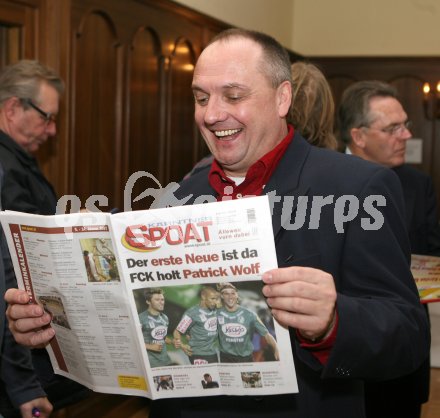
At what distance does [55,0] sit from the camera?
3406 millimetres

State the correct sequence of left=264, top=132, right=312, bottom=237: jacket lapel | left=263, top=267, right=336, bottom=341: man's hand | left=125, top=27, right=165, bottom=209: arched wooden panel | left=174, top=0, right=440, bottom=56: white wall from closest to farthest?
left=263, top=267, right=336, bottom=341: man's hand, left=264, top=132, right=312, bottom=237: jacket lapel, left=125, top=27, right=165, bottom=209: arched wooden panel, left=174, top=0, right=440, bottom=56: white wall

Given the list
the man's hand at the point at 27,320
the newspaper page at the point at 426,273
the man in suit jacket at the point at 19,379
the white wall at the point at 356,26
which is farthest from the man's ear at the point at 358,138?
the white wall at the point at 356,26

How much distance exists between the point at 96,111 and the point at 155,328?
8.71 ft

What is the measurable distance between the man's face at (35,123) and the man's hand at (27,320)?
1.63 metres

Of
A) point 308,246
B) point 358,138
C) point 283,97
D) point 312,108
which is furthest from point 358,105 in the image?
point 308,246

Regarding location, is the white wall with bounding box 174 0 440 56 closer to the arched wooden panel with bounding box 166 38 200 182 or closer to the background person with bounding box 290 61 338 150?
the arched wooden panel with bounding box 166 38 200 182

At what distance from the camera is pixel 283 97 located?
167cm

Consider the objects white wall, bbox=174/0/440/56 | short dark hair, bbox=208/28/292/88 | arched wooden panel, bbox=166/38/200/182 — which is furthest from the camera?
white wall, bbox=174/0/440/56

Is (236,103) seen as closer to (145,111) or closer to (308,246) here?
(308,246)

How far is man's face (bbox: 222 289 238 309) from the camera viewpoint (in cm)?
128

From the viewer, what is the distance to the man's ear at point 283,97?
1.65 meters

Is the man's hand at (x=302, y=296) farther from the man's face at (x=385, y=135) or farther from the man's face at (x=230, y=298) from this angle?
the man's face at (x=385, y=135)

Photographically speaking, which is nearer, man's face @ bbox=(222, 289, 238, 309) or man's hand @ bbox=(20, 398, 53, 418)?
man's face @ bbox=(222, 289, 238, 309)

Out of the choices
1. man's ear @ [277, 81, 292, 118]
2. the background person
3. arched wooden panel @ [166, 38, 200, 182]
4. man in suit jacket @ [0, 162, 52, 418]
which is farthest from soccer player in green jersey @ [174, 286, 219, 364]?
arched wooden panel @ [166, 38, 200, 182]
